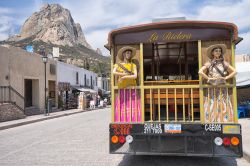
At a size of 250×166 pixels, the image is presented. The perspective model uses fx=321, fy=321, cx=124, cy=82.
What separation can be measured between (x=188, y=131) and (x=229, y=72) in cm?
138

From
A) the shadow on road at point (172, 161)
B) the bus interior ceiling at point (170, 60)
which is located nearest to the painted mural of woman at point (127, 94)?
the bus interior ceiling at point (170, 60)

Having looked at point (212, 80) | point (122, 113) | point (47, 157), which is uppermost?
point (212, 80)

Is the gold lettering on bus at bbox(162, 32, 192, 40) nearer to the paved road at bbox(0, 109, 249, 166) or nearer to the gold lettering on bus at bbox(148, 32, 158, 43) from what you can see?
the gold lettering on bus at bbox(148, 32, 158, 43)

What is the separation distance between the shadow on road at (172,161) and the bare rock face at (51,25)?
137471mm

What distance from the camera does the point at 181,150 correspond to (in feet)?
20.2

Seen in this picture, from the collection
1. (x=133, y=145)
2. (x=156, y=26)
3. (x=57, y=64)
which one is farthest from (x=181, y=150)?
(x=57, y=64)

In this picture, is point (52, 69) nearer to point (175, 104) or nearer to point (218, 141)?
point (175, 104)

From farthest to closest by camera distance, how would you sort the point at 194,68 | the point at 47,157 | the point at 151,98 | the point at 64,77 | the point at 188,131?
the point at 64,77
the point at 194,68
the point at 47,157
the point at 151,98
the point at 188,131

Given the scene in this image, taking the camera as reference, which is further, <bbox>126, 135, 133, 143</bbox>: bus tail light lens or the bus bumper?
<bbox>126, 135, 133, 143</bbox>: bus tail light lens

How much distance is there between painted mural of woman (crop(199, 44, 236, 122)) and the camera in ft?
20.1

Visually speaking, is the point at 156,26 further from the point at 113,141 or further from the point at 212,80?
the point at 113,141

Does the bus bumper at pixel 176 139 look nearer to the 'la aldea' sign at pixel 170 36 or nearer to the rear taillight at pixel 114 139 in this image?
the rear taillight at pixel 114 139

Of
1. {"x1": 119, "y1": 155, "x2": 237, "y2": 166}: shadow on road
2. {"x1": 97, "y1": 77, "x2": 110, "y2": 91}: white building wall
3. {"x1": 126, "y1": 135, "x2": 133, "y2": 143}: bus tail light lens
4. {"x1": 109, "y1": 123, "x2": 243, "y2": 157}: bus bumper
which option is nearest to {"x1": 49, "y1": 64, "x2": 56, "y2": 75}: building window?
{"x1": 119, "y1": 155, "x2": 237, "y2": 166}: shadow on road

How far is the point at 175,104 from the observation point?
645cm
